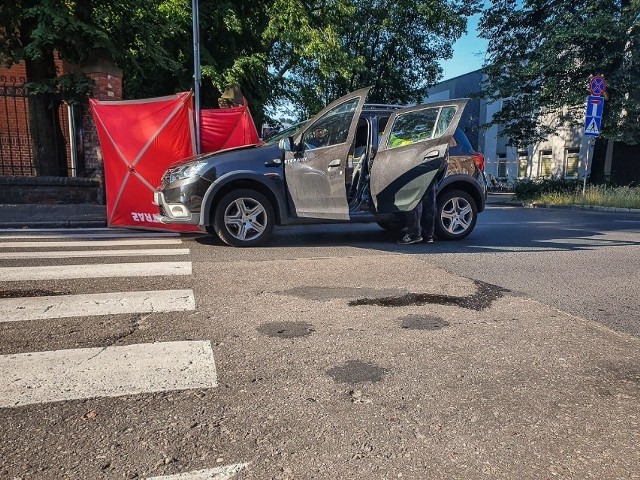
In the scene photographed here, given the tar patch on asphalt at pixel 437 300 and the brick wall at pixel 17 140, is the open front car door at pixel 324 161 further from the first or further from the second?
the brick wall at pixel 17 140

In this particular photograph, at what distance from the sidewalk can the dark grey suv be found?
3.30 meters

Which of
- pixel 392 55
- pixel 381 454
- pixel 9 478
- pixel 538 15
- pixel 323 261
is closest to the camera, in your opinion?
pixel 9 478

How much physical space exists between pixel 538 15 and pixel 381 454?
2251 cm

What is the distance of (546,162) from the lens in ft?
98.5

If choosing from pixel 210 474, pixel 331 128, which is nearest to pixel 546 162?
pixel 331 128

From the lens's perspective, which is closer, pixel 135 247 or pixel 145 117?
pixel 135 247

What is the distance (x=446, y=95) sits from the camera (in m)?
45.9

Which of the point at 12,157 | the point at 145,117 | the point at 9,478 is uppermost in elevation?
the point at 145,117

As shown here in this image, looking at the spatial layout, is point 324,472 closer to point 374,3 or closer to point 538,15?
point 538,15

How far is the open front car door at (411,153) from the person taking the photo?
256 inches

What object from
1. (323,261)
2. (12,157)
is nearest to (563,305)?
(323,261)

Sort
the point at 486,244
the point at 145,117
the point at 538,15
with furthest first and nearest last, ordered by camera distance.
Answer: the point at 538,15 → the point at 145,117 → the point at 486,244

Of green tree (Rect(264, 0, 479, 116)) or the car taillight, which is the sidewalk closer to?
the car taillight

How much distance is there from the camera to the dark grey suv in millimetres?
6539
